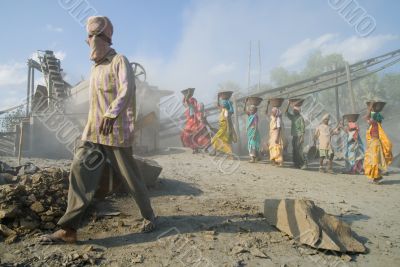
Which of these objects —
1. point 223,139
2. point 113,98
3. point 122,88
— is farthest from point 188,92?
point 122,88

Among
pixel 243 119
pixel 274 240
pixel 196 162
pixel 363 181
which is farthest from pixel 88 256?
pixel 243 119

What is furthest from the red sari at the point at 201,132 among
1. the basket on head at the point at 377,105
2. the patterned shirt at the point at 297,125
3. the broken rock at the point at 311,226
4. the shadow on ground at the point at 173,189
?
the broken rock at the point at 311,226

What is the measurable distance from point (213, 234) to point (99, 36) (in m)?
2.35

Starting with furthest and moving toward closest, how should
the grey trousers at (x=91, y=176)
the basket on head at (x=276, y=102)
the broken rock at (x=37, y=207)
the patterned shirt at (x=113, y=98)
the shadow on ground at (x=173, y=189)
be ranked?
the basket on head at (x=276, y=102) → the shadow on ground at (x=173, y=189) → the broken rock at (x=37, y=207) → the patterned shirt at (x=113, y=98) → the grey trousers at (x=91, y=176)

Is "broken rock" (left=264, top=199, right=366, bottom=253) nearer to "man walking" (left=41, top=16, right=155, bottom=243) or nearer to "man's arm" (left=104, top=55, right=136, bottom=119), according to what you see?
"man walking" (left=41, top=16, right=155, bottom=243)

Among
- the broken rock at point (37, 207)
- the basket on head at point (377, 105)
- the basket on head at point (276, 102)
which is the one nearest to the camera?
the broken rock at point (37, 207)

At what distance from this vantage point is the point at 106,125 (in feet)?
9.48

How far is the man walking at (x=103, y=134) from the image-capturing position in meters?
2.88

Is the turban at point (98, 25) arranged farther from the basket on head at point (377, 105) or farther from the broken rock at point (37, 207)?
the basket on head at point (377, 105)

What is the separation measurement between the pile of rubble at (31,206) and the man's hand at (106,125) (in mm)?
1181

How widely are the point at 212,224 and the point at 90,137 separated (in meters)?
1.65

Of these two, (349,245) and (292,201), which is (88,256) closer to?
(292,201)

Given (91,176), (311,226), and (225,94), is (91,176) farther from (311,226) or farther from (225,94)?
(225,94)

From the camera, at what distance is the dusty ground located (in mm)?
2732
